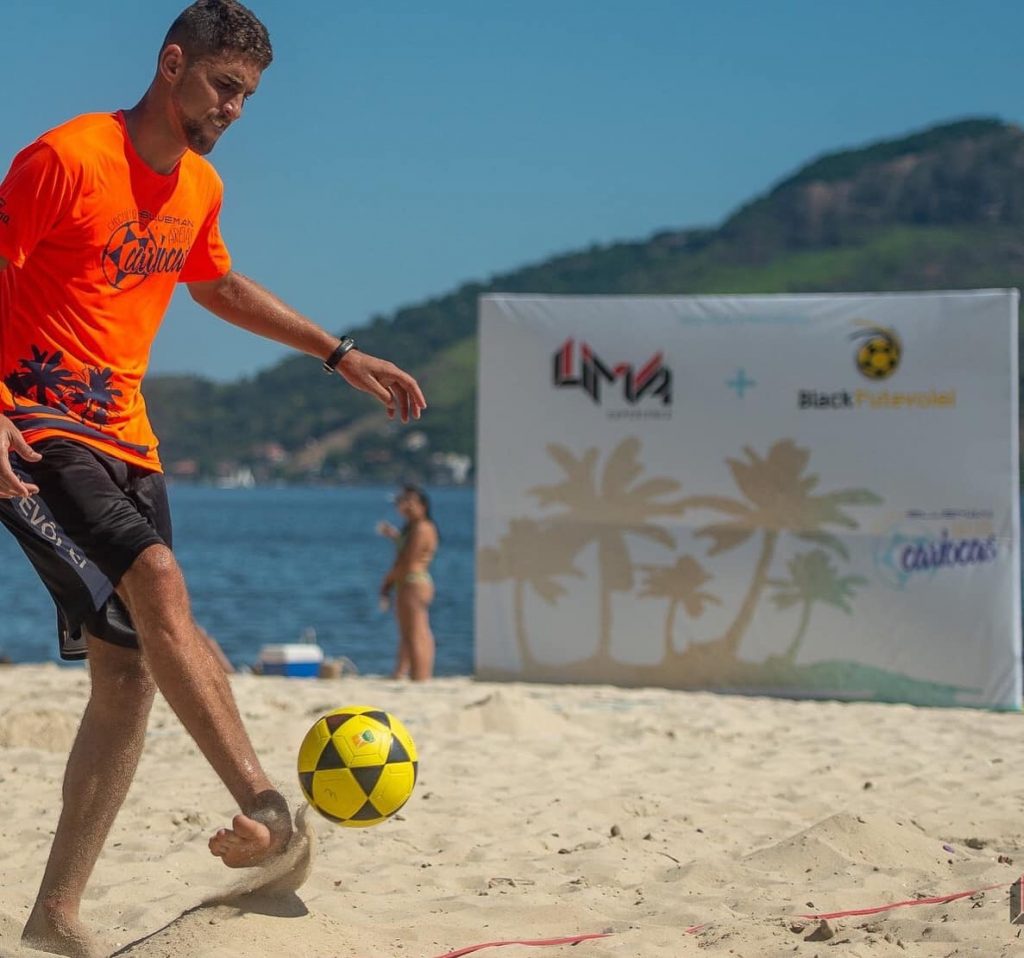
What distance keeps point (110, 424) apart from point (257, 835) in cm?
99

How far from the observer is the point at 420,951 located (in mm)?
3441

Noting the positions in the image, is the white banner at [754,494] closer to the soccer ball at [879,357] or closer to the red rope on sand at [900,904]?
the soccer ball at [879,357]

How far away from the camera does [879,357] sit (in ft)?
31.2

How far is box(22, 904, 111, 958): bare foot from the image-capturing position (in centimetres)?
323

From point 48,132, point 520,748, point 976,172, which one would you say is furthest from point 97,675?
point 976,172

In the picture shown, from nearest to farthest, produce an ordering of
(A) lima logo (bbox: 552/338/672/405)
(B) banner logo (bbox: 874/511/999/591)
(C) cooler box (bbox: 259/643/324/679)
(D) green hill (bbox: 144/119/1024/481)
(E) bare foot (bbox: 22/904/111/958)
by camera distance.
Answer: (E) bare foot (bbox: 22/904/111/958) → (B) banner logo (bbox: 874/511/999/591) → (A) lima logo (bbox: 552/338/672/405) → (C) cooler box (bbox: 259/643/324/679) → (D) green hill (bbox: 144/119/1024/481)

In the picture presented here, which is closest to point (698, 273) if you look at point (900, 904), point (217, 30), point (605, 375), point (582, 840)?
point (605, 375)

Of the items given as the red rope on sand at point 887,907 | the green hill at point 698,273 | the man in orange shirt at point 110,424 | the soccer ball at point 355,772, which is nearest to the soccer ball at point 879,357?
the red rope on sand at point 887,907

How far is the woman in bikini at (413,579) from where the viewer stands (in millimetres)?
11234

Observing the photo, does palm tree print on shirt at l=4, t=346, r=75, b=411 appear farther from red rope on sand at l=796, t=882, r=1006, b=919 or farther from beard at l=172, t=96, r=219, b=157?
red rope on sand at l=796, t=882, r=1006, b=919

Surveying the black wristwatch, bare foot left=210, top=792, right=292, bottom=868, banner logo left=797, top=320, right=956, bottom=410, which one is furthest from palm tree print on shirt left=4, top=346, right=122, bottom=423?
banner logo left=797, top=320, right=956, bottom=410

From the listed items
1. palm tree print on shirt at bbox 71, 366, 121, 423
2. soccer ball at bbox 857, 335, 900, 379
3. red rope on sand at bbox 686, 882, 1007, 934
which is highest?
soccer ball at bbox 857, 335, 900, 379

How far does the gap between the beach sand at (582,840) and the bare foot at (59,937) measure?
125mm

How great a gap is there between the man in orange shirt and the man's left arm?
299mm
